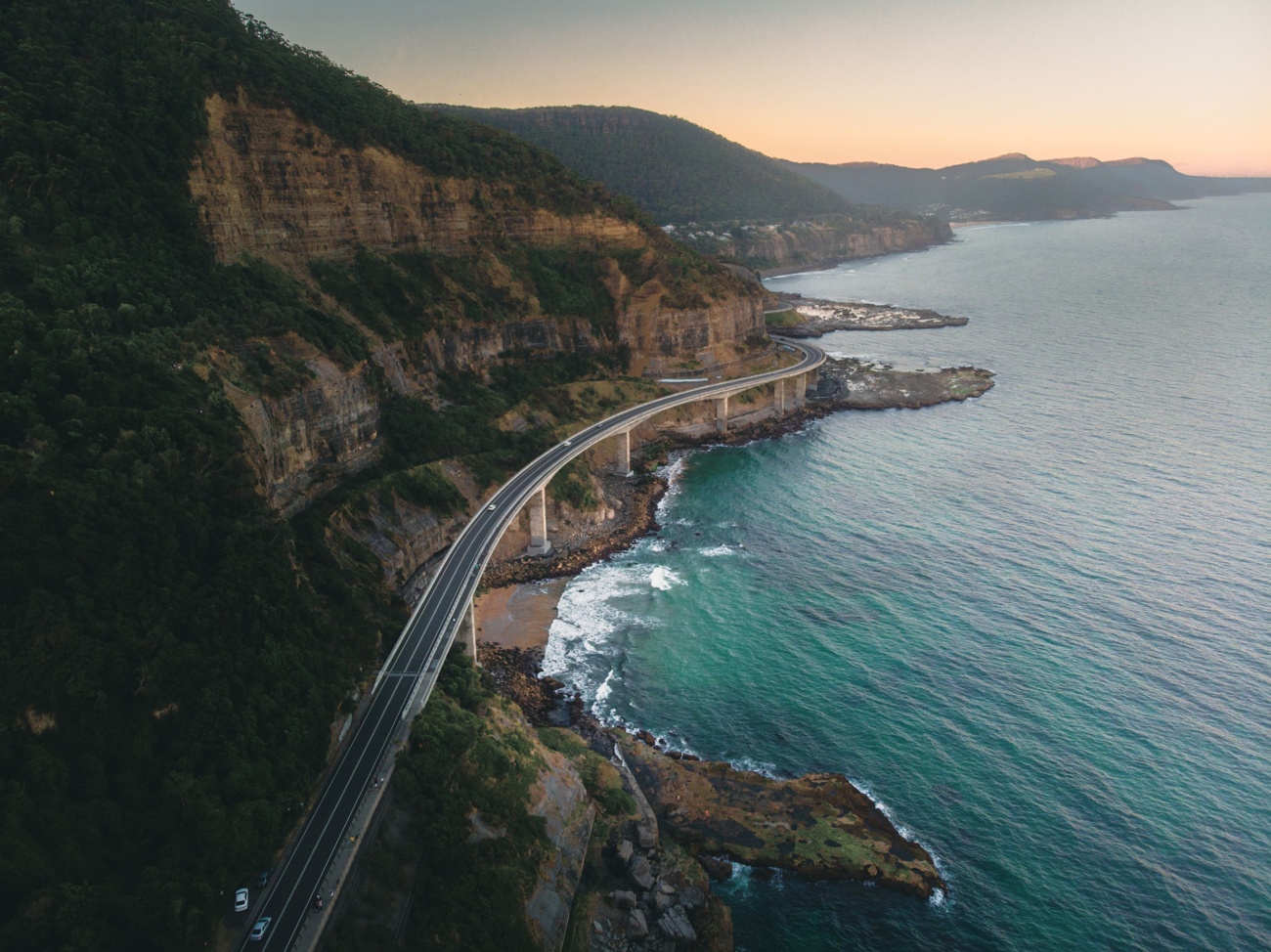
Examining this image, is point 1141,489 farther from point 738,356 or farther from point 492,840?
point 492,840

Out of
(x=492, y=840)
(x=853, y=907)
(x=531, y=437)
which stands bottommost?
(x=853, y=907)

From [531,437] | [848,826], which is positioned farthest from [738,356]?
[848,826]

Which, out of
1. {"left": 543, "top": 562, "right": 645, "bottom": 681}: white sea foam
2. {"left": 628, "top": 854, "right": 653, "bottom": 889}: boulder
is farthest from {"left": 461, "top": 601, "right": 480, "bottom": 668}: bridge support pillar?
{"left": 628, "top": 854, "right": 653, "bottom": 889}: boulder

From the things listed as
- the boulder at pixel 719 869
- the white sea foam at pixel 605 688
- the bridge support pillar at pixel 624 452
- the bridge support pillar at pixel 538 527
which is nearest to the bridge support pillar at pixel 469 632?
the white sea foam at pixel 605 688

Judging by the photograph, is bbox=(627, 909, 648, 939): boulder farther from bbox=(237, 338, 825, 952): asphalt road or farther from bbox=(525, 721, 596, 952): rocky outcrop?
bbox=(237, 338, 825, 952): asphalt road

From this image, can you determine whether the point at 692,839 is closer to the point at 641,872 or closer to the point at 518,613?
the point at 641,872

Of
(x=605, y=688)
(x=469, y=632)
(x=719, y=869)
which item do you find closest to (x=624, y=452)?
Result: (x=605, y=688)
